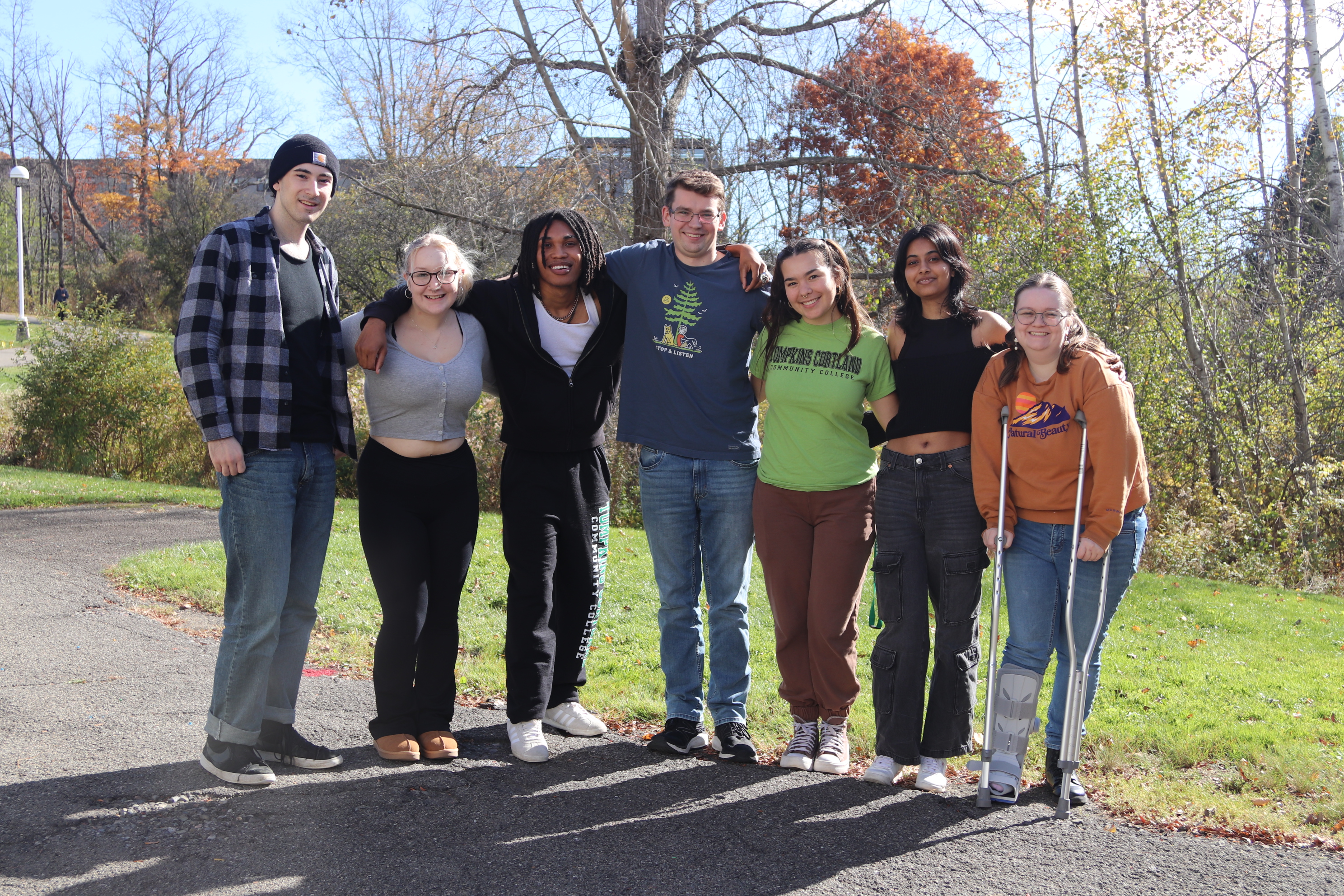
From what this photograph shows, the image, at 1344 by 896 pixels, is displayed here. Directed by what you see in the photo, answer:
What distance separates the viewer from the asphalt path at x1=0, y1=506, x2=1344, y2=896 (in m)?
3.11

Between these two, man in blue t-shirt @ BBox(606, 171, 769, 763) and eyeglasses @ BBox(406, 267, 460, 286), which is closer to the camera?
eyeglasses @ BBox(406, 267, 460, 286)

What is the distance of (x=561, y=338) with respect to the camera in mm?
4305

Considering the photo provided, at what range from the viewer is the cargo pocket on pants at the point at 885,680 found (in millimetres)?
3982

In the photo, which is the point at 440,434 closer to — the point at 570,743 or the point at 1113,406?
the point at 570,743

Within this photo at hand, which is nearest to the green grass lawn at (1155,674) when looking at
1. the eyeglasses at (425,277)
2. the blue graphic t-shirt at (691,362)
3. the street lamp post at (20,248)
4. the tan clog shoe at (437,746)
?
the tan clog shoe at (437,746)

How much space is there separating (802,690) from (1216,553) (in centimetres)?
985

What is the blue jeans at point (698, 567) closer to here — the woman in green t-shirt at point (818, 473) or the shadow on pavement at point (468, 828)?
the woman in green t-shirt at point (818, 473)

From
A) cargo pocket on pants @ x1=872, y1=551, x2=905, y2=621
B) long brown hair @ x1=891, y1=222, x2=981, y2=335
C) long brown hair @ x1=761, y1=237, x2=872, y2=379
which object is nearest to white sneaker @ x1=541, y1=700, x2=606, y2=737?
cargo pocket on pants @ x1=872, y1=551, x2=905, y2=621

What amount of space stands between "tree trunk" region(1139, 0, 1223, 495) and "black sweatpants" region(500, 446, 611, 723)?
11.0 meters

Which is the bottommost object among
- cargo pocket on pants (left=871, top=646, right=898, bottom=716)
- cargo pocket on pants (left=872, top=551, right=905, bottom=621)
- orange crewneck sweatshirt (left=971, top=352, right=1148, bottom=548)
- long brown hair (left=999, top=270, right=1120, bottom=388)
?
cargo pocket on pants (left=871, top=646, right=898, bottom=716)

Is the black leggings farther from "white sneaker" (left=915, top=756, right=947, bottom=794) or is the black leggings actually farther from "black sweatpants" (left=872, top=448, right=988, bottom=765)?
"white sneaker" (left=915, top=756, right=947, bottom=794)

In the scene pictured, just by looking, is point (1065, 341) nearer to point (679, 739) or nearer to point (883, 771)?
point (883, 771)

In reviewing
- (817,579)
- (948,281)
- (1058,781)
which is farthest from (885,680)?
(948,281)

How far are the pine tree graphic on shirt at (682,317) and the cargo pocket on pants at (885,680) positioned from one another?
58.9 inches
